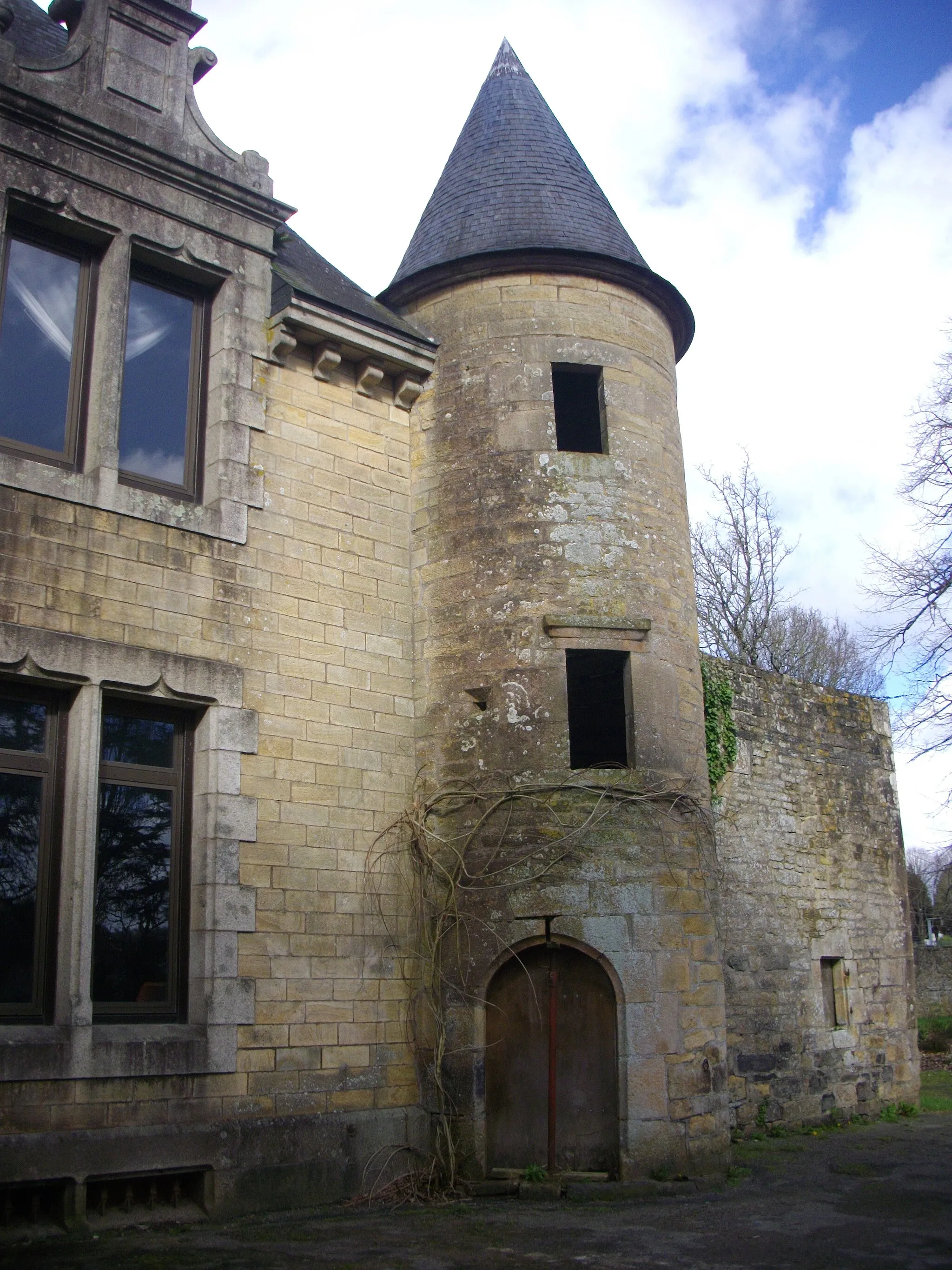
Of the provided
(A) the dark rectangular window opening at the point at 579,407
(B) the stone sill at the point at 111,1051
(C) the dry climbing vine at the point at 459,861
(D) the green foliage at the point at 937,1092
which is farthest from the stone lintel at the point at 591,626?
(D) the green foliage at the point at 937,1092

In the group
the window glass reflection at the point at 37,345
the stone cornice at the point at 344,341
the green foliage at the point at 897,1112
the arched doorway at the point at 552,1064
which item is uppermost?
the stone cornice at the point at 344,341

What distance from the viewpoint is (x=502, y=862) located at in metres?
8.62

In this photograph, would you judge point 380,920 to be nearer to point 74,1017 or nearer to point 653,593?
point 74,1017

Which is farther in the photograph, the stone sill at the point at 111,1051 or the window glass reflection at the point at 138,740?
the window glass reflection at the point at 138,740

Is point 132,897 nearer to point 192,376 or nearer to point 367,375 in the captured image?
point 192,376

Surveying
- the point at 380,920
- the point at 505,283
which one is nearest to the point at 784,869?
the point at 380,920

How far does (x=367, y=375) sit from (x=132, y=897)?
4.29m

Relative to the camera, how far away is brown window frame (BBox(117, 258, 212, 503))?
812 centimetres

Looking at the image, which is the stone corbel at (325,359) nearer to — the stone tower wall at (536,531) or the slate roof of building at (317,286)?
the slate roof of building at (317,286)

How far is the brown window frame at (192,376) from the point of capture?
26.7ft

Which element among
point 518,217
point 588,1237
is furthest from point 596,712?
point 588,1237

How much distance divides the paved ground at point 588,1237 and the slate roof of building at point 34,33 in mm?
7400

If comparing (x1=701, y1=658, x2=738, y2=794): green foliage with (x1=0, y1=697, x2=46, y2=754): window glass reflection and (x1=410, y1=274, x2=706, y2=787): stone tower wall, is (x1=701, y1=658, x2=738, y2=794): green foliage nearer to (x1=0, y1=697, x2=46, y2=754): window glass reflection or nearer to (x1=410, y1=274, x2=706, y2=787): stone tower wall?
(x1=410, y1=274, x2=706, y2=787): stone tower wall

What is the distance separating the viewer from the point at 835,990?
41.4ft
